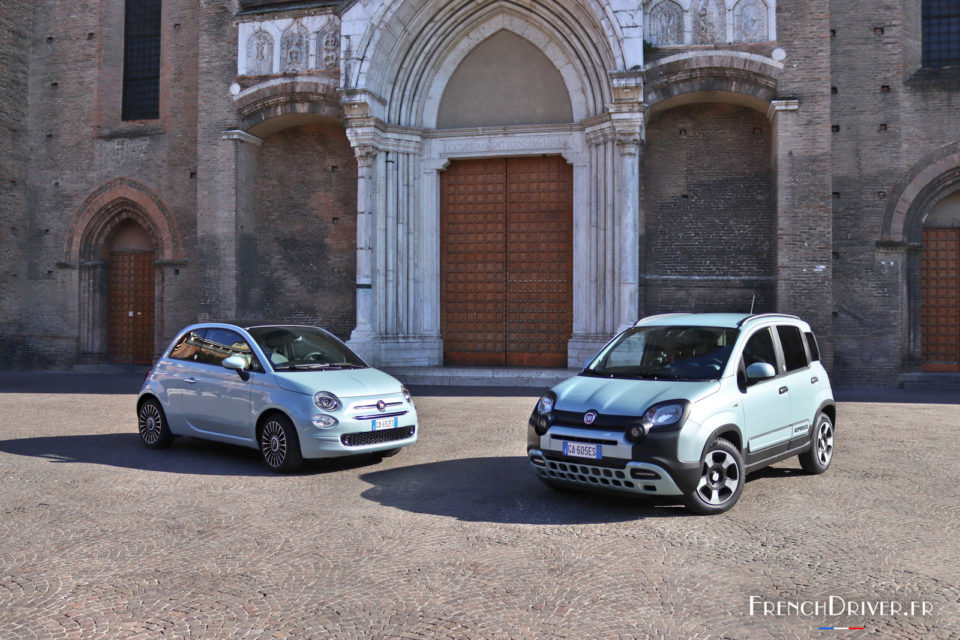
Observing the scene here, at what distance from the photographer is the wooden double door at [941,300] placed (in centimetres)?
1683

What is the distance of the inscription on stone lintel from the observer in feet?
56.7

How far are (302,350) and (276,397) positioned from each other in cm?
97

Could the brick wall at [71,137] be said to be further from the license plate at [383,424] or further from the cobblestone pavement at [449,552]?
the license plate at [383,424]

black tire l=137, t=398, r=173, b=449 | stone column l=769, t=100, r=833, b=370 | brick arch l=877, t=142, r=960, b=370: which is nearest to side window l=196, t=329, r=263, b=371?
black tire l=137, t=398, r=173, b=449

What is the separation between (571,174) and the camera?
1752 cm

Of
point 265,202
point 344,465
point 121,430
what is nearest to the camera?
point 344,465

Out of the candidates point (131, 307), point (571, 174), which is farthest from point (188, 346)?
point (131, 307)

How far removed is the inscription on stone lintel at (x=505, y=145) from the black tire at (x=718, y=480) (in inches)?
483

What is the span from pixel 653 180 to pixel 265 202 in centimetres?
961

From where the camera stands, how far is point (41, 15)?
2197 centimetres

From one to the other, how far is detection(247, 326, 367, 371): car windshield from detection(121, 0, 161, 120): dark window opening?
15617 mm

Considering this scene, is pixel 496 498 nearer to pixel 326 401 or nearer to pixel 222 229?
pixel 326 401

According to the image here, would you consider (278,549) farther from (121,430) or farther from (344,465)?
(121,430)

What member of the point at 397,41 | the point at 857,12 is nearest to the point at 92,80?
the point at 397,41
